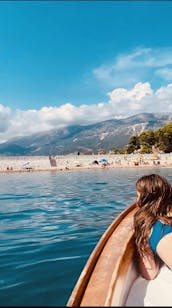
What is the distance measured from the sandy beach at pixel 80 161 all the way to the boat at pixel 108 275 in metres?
77.9

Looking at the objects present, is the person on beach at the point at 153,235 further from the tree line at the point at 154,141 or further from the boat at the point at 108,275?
the tree line at the point at 154,141

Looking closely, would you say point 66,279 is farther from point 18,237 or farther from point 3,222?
point 3,222

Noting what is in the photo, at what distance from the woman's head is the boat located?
396 mm

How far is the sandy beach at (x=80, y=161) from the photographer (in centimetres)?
8481

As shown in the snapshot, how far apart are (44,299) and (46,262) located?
2.02 meters

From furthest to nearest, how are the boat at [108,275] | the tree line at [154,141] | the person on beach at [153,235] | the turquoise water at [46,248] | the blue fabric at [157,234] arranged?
the tree line at [154,141]
the turquoise water at [46,248]
the blue fabric at [157,234]
the person on beach at [153,235]
the boat at [108,275]

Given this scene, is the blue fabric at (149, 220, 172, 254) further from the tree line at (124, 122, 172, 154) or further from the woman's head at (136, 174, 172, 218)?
the tree line at (124, 122, 172, 154)

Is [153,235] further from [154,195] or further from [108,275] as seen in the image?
[108,275]

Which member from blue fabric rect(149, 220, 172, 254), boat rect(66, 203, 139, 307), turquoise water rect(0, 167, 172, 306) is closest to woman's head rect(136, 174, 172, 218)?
blue fabric rect(149, 220, 172, 254)

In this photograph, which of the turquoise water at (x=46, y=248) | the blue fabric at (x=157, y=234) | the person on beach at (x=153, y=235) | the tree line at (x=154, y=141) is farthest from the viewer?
the tree line at (x=154, y=141)

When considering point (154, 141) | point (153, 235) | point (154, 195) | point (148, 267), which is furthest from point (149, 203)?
point (154, 141)

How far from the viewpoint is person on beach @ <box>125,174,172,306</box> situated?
394 centimetres

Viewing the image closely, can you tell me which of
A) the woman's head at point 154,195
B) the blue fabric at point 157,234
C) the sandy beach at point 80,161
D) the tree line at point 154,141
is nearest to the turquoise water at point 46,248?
the blue fabric at point 157,234

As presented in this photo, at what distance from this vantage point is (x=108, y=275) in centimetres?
337
